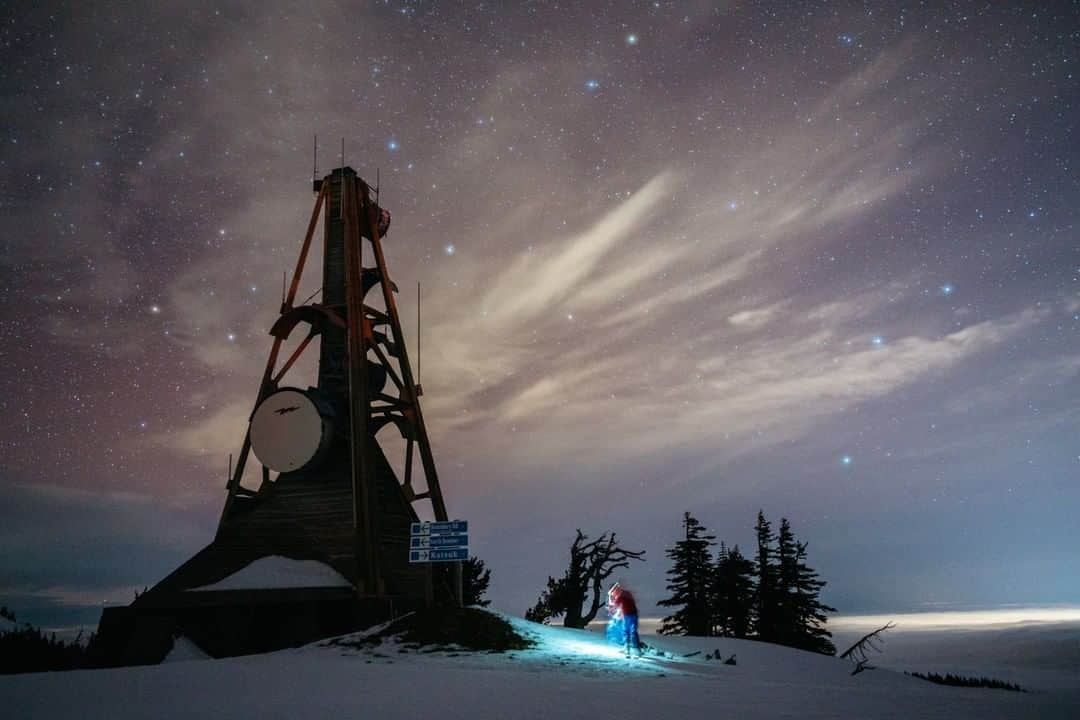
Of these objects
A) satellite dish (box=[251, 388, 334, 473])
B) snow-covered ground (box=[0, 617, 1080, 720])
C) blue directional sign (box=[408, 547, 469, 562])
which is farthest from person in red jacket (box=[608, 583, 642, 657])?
satellite dish (box=[251, 388, 334, 473])

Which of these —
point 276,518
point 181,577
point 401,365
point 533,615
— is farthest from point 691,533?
point 181,577

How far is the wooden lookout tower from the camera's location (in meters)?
21.6

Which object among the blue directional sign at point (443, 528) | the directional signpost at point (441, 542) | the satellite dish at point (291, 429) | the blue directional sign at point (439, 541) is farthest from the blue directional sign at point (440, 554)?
the satellite dish at point (291, 429)

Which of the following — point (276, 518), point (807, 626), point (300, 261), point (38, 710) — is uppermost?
point (300, 261)

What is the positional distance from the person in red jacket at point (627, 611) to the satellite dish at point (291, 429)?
1288 cm

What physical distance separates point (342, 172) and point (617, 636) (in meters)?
21.4

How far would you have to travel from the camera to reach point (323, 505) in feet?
86.8

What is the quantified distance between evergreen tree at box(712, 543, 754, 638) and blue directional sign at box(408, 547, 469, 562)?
1127 inches

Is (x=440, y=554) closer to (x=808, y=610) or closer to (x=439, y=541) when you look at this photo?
(x=439, y=541)

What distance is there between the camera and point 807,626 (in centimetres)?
4644

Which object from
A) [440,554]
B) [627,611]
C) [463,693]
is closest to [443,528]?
[440,554]

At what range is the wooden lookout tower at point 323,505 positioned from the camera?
71.0 ft

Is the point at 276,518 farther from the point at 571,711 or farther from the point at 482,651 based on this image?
the point at 571,711

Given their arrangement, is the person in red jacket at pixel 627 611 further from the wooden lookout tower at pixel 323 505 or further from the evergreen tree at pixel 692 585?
the evergreen tree at pixel 692 585
